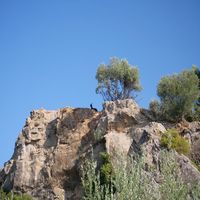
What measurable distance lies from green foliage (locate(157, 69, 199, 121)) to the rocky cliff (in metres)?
1.43

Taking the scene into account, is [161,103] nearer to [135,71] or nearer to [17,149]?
[135,71]

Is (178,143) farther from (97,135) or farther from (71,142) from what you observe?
(71,142)

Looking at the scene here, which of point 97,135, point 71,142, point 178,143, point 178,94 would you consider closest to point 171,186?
point 178,143

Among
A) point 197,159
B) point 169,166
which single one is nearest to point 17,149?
point 197,159

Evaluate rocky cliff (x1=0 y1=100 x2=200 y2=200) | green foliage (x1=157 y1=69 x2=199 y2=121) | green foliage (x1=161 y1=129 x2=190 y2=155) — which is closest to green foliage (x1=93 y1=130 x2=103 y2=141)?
rocky cliff (x1=0 y1=100 x2=200 y2=200)

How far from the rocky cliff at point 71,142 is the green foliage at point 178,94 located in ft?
4.69

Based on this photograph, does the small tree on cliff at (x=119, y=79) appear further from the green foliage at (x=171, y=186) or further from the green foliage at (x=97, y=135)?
the green foliage at (x=171, y=186)

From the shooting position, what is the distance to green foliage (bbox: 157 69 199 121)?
3656 centimetres

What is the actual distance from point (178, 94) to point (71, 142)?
356 inches

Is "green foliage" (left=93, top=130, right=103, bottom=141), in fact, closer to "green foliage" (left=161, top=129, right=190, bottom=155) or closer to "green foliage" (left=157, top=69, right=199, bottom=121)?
"green foliage" (left=161, top=129, right=190, bottom=155)

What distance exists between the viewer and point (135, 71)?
42.8 m

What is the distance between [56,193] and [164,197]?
21205 millimetres

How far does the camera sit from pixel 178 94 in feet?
123

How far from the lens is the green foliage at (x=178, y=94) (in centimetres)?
3656
